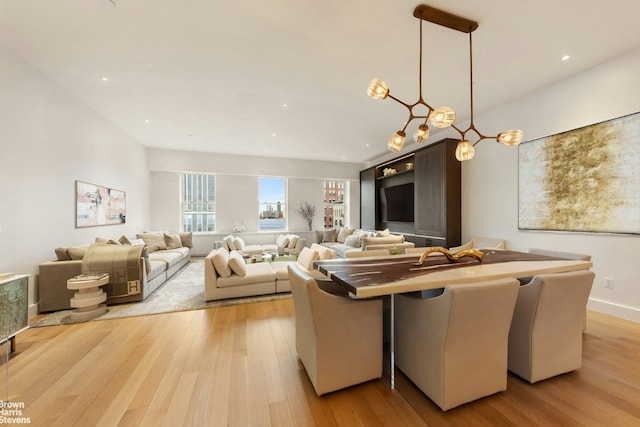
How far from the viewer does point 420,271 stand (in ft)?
5.97

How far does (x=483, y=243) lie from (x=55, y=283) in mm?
6519

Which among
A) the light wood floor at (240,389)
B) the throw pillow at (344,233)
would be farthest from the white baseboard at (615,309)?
the throw pillow at (344,233)

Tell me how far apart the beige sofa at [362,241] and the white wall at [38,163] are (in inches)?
160

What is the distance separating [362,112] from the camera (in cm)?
439

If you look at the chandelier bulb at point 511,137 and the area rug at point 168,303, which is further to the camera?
the area rug at point 168,303

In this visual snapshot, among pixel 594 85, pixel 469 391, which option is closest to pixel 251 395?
pixel 469 391

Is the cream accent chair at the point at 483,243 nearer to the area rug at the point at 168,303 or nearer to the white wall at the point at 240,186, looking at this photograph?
the area rug at the point at 168,303

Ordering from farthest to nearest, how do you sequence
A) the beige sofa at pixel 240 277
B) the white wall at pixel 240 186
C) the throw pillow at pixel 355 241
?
the white wall at pixel 240 186, the throw pillow at pixel 355 241, the beige sofa at pixel 240 277

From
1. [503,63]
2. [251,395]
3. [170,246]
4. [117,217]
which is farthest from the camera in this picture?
[170,246]

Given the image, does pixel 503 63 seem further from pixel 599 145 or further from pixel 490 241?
pixel 490 241

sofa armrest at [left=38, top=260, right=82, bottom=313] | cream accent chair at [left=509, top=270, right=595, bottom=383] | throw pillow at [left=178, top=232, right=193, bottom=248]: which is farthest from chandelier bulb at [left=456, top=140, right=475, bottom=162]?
throw pillow at [left=178, top=232, right=193, bottom=248]

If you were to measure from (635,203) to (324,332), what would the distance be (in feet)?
12.5

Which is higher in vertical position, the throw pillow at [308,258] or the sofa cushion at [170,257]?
the throw pillow at [308,258]

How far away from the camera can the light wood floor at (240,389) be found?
149 cm
